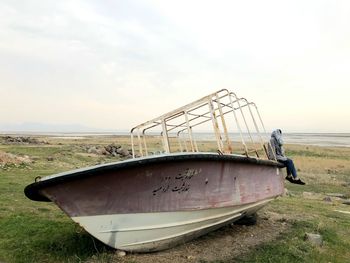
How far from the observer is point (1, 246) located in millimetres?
6152

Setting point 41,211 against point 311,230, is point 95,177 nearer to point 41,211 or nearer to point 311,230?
point 41,211

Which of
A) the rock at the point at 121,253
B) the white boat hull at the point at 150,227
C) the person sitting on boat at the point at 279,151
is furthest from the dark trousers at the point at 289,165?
the rock at the point at 121,253

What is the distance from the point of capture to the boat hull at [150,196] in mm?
5129

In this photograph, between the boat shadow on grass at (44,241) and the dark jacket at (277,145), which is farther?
the dark jacket at (277,145)

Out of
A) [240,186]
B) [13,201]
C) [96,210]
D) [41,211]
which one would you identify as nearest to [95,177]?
[96,210]

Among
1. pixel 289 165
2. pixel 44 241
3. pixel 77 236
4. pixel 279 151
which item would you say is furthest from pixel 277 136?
pixel 44 241

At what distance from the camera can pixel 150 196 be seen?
556 centimetres

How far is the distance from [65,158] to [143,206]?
1631 centimetres

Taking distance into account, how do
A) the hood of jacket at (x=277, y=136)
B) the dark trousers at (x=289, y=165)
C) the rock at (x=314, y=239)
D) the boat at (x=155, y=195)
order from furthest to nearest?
the dark trousers at (x=289, y=165), the hood of jacket at (x=277, y=136), the rock at (x=314, y=239), the boat at (x=155, y=195)

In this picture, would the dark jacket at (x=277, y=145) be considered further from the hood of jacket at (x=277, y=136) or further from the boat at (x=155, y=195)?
the boat at (x=155, y=195)

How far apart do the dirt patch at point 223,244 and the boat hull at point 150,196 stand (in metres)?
0.16

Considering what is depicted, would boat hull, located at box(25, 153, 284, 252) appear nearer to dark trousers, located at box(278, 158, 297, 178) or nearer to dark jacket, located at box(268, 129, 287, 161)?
dark jacket, located at box(268, 129, 287, 161)

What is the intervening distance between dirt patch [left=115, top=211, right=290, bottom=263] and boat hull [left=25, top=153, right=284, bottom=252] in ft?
0.53

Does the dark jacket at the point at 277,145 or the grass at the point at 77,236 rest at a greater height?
the dark jacket at the point at 277,145
